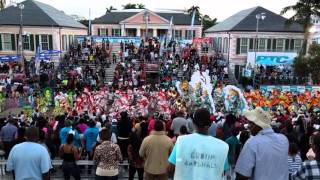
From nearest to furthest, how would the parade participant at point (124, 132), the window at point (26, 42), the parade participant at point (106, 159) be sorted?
the parade participant at point (106, 159) < the parade participant at point (124, 132) < the window at point (26, 42)

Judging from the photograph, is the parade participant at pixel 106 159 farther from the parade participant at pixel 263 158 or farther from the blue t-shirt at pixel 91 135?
the blue t-shirt at pixel 91 135

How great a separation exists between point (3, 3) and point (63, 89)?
25369 mm

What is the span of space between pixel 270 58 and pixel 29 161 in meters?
29.4

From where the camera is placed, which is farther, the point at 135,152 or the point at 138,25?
the point at 138,25

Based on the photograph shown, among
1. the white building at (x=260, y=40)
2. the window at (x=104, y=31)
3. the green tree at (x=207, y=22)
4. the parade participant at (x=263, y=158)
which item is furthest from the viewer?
the green tree at (x=207, y=22)

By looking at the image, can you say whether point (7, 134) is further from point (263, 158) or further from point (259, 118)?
point (263, 158)

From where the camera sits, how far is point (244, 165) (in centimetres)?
409

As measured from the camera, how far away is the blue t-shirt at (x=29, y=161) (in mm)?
4863

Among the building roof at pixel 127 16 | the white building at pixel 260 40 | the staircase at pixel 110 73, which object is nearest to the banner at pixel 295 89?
the staircase at pixel 110 73

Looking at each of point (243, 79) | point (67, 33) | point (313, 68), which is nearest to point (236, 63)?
point (243, 79)

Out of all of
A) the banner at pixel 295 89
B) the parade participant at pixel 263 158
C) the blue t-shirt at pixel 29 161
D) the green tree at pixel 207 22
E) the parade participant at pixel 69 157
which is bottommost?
the banner at pixel 295 89

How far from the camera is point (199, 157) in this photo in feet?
12.6

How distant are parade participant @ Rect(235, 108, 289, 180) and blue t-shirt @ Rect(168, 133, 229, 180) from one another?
31 cm

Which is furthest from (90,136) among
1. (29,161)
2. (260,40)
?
(260,40)
